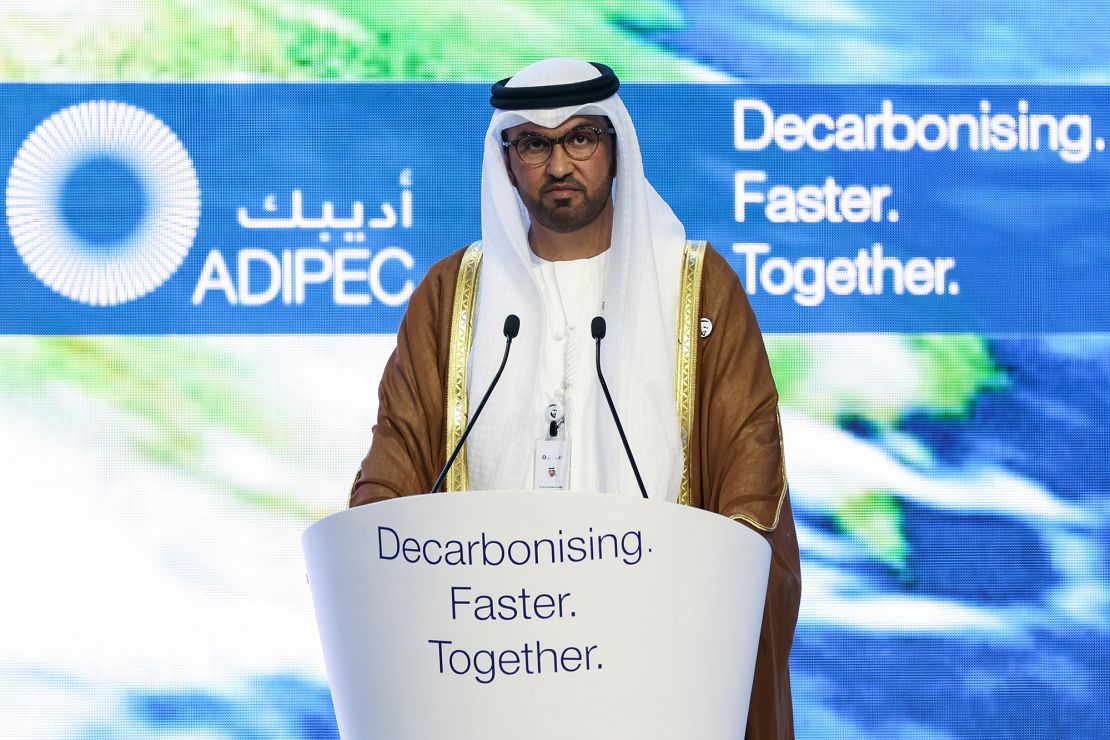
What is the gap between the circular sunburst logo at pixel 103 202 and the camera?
4117mm

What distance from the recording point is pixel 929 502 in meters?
4.02

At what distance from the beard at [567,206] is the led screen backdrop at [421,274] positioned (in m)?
1.18

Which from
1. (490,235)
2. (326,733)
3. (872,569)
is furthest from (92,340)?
(872,569)

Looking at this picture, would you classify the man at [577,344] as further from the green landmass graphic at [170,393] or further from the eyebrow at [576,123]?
the green landmass graphic at [170,393]

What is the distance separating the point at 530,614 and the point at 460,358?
1.03 meters

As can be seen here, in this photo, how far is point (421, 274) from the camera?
163 inches

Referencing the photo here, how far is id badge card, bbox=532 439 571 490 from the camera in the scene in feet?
9.23

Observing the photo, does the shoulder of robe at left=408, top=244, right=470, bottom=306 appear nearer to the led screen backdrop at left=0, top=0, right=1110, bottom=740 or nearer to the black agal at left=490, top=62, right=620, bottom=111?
the black agal at left=490, top=62, right=620, bottom=111

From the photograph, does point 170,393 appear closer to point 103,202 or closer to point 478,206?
point 103,202

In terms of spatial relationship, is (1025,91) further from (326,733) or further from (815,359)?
(326,733)

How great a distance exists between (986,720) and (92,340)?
225 centimetres

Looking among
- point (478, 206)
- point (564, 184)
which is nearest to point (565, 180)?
point (564, 184)

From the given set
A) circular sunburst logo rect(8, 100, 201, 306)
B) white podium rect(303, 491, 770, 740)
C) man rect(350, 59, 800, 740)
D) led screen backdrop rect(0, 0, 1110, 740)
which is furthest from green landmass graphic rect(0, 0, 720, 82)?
white podium rect(303, 491, 770, 740)

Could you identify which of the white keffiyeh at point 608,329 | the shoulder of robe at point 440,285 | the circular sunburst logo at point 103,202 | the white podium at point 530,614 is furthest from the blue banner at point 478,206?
the white podium at point 530,614
